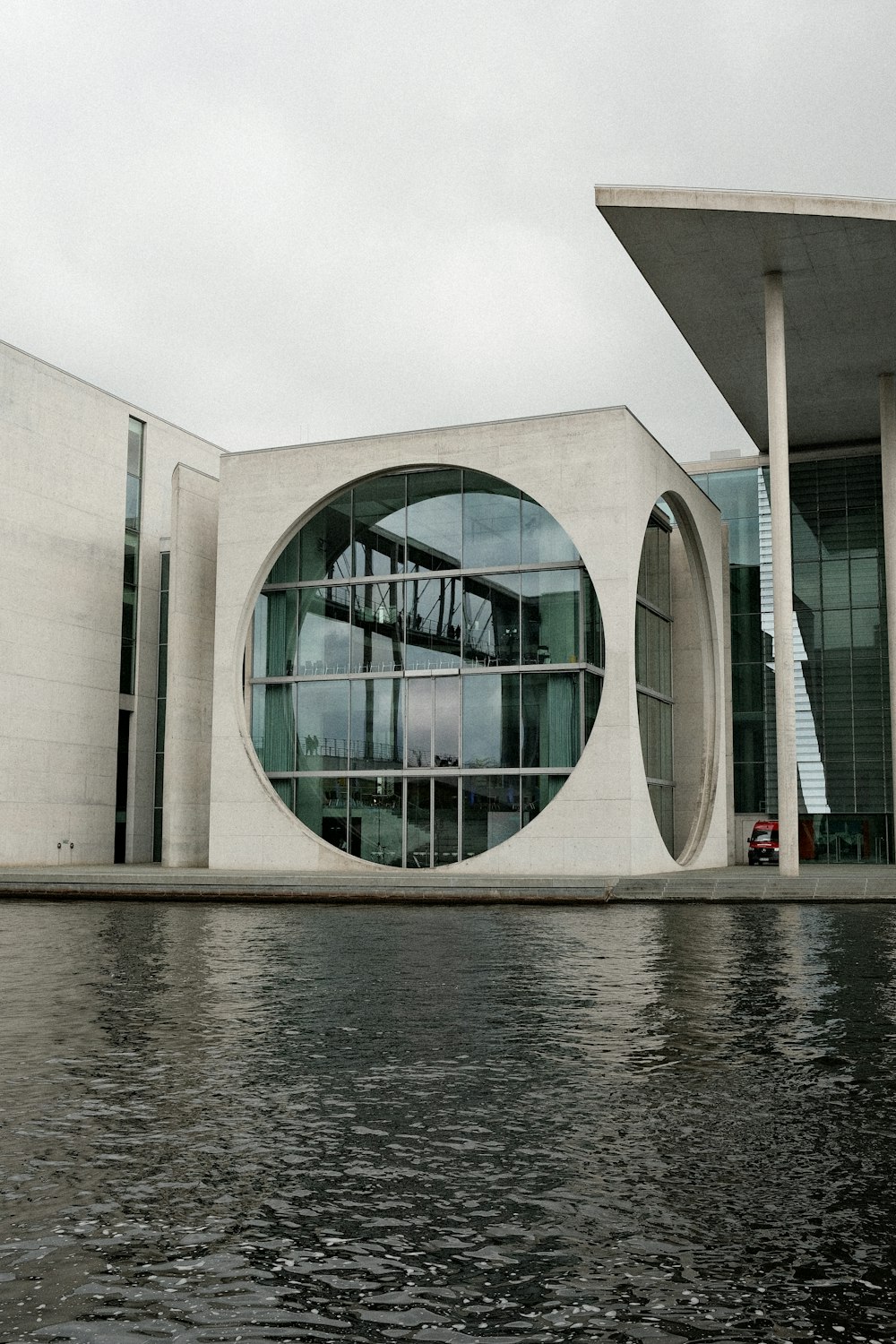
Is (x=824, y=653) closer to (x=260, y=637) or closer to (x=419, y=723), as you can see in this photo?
(x=419, y=723)

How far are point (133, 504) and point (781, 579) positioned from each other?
1881cm

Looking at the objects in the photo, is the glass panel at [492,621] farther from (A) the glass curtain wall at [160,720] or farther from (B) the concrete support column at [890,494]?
(A) the glass curtain wall at [160,720]

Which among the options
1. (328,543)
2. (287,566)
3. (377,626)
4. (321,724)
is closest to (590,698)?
(377,626)

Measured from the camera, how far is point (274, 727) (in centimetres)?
3112

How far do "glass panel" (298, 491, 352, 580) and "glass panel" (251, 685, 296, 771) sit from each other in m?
2.81

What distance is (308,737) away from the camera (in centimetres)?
3058

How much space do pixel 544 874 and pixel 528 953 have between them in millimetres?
13271

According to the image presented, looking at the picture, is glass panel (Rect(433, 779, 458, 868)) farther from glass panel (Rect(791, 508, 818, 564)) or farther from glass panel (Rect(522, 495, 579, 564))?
glass panel (Rect(791, 508, 818, 564))

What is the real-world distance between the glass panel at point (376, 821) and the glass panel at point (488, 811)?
1.57m

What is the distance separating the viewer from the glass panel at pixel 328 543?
3091cm

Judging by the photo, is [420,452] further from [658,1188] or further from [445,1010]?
[658,1188]

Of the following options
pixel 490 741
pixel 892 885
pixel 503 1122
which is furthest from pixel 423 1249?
pixel 490 741

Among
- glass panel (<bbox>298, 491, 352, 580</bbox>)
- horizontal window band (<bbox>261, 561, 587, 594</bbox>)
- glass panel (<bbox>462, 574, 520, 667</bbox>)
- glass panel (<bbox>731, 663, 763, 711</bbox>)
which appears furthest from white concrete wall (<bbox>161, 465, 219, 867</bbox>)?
glass panel (<bbox>731, 663, 763, 711</bbox>)

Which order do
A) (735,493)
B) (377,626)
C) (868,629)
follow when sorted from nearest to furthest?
(377,626) → (868,629) → (735,493)
